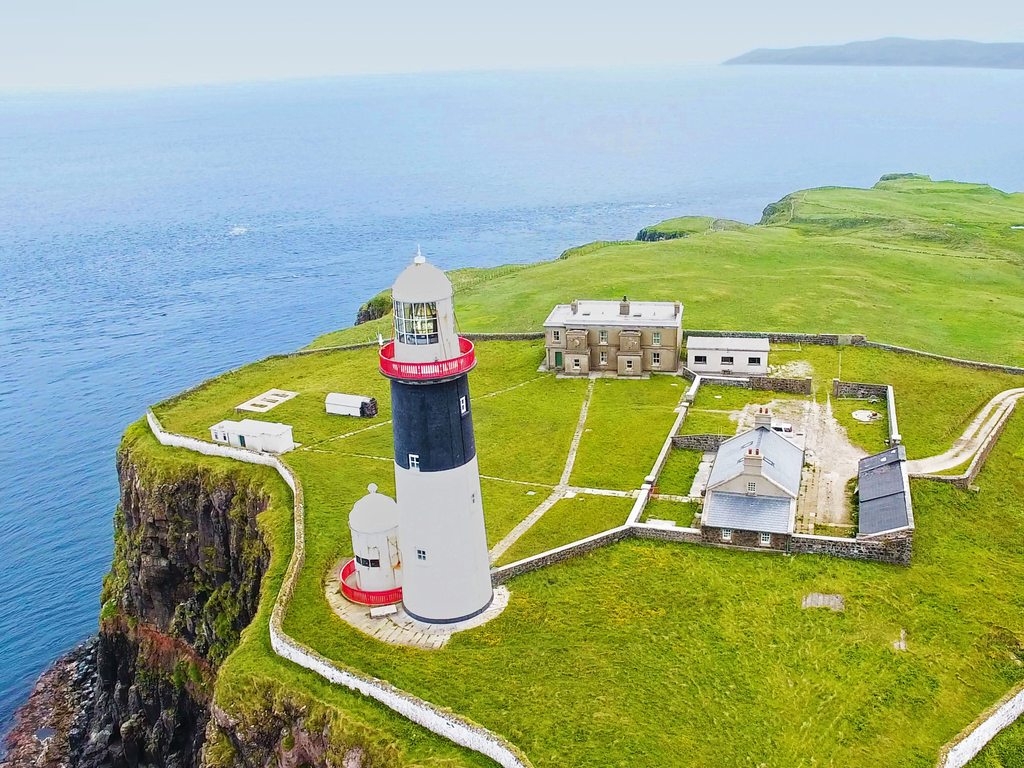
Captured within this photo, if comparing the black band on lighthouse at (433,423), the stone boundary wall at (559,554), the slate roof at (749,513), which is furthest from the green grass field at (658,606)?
the black band on lighthouse at (433,423)

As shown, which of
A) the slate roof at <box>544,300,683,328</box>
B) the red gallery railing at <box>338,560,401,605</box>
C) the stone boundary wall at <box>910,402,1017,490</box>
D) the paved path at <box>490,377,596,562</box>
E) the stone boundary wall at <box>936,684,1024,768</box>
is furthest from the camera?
the slate roof at <box>544,300,683,328</box>

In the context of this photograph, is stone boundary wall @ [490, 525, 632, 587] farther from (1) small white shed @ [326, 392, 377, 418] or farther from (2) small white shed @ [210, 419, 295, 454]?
(1) small white shed @ [326, 392, 377, 418]

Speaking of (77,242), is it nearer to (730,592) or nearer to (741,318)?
(741,318)

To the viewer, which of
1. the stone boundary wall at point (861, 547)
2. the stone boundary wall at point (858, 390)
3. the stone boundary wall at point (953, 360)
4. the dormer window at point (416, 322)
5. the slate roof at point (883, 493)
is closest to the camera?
the dormer window at point (416, 322)

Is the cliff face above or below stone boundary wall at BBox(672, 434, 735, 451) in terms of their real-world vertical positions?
below

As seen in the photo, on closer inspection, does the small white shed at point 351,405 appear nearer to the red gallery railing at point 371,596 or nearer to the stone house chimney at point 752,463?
the red gallery railing at point 371,596

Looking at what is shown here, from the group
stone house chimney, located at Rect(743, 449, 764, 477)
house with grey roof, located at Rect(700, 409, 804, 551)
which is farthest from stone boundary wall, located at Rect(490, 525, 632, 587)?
stone house chimney, located at Rect(743, 449, 764, 477)
